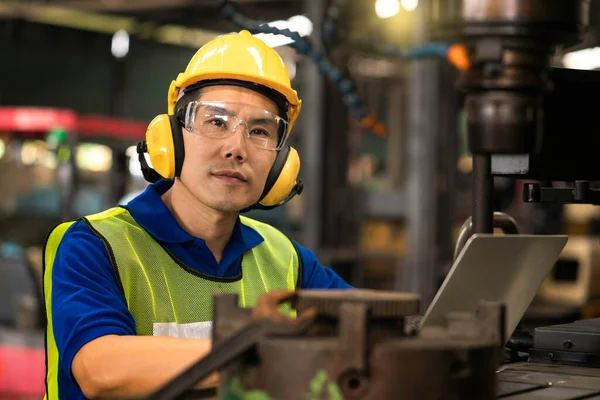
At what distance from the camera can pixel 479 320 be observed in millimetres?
1180

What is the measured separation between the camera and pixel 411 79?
24.9 ft

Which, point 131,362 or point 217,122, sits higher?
point 217,122

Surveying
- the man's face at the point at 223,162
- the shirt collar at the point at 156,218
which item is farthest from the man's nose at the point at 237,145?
the shirt collar at the point at 156,218

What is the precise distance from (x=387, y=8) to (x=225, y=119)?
6585 millimetres

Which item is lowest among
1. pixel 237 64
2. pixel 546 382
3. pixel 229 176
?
pixel 546 382

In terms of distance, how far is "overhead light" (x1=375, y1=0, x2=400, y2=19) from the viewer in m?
8.42

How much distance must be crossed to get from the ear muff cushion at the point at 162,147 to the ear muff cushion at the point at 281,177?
25cm

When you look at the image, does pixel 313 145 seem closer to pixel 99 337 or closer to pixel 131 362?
pixel 99 337

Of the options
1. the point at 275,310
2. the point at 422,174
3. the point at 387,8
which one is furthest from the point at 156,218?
the point at 387,8

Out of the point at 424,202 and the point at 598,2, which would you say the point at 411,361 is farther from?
the point at 424,202

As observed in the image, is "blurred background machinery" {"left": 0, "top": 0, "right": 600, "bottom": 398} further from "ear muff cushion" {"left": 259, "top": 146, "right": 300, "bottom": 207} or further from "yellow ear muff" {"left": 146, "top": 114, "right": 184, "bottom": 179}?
"yellow ear muff" {"left": 146, "top": 114, "right": 184, "bottom": 179}

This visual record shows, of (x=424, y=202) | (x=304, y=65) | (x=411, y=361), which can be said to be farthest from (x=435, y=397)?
(x=424, y=202)

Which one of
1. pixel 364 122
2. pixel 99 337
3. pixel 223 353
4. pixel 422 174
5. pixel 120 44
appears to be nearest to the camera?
pixel 223 353

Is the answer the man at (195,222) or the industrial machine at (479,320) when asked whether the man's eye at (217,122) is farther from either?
the industrial machine at (479,320)
